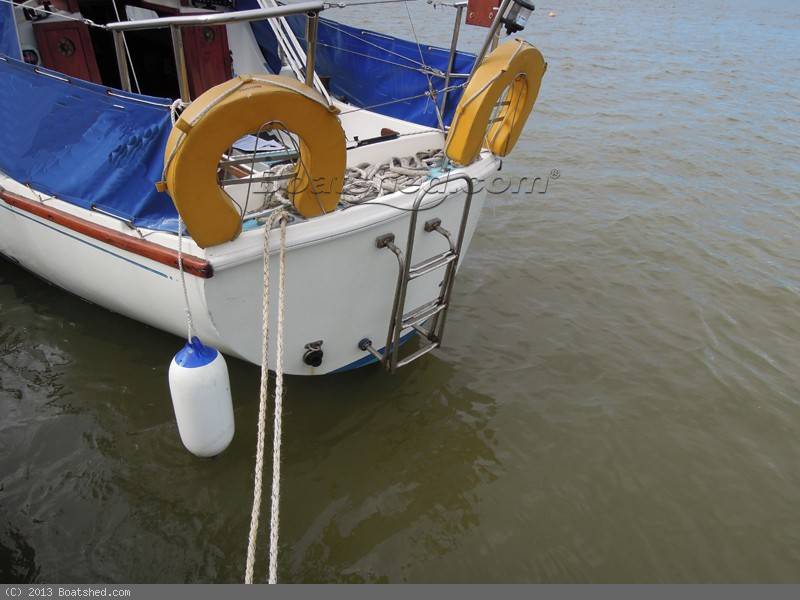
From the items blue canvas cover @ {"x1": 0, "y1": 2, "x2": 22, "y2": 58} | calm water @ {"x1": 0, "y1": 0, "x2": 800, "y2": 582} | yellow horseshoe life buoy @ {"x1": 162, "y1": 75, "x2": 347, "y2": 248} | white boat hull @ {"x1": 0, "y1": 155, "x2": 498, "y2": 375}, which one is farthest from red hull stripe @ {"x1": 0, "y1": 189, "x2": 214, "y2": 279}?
calm water @ {"x1": 0, "y1": 0, "x2": 800, "y2": 582}

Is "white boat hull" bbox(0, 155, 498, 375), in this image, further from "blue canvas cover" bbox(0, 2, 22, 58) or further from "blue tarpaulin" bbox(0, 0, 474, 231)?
"blue canvas cover" bbox(0, 2, 22, 58)

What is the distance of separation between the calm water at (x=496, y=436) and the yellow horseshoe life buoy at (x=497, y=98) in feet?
5.57

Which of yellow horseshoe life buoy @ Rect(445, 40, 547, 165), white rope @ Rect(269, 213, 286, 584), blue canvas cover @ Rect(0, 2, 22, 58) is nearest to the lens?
white rope @ Rect(269, 213, 286, 584)

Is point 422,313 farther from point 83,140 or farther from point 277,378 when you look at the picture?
point 83,140

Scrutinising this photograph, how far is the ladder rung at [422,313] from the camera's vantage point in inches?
143

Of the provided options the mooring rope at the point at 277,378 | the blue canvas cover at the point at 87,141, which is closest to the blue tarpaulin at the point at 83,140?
the blue canvas cover at the point at 87,141

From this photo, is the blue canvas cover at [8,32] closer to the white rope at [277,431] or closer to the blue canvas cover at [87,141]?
the blue canvas cover at [87,141]

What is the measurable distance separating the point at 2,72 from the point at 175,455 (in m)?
2.53

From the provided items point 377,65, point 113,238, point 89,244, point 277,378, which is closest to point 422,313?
point 277,378

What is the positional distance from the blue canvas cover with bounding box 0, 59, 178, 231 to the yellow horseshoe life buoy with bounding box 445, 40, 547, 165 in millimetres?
1687

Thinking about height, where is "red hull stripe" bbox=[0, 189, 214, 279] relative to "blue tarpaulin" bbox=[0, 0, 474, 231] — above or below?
below

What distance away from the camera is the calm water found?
303cm

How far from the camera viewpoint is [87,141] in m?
3.10

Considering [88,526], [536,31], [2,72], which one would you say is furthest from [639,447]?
[536,31]
